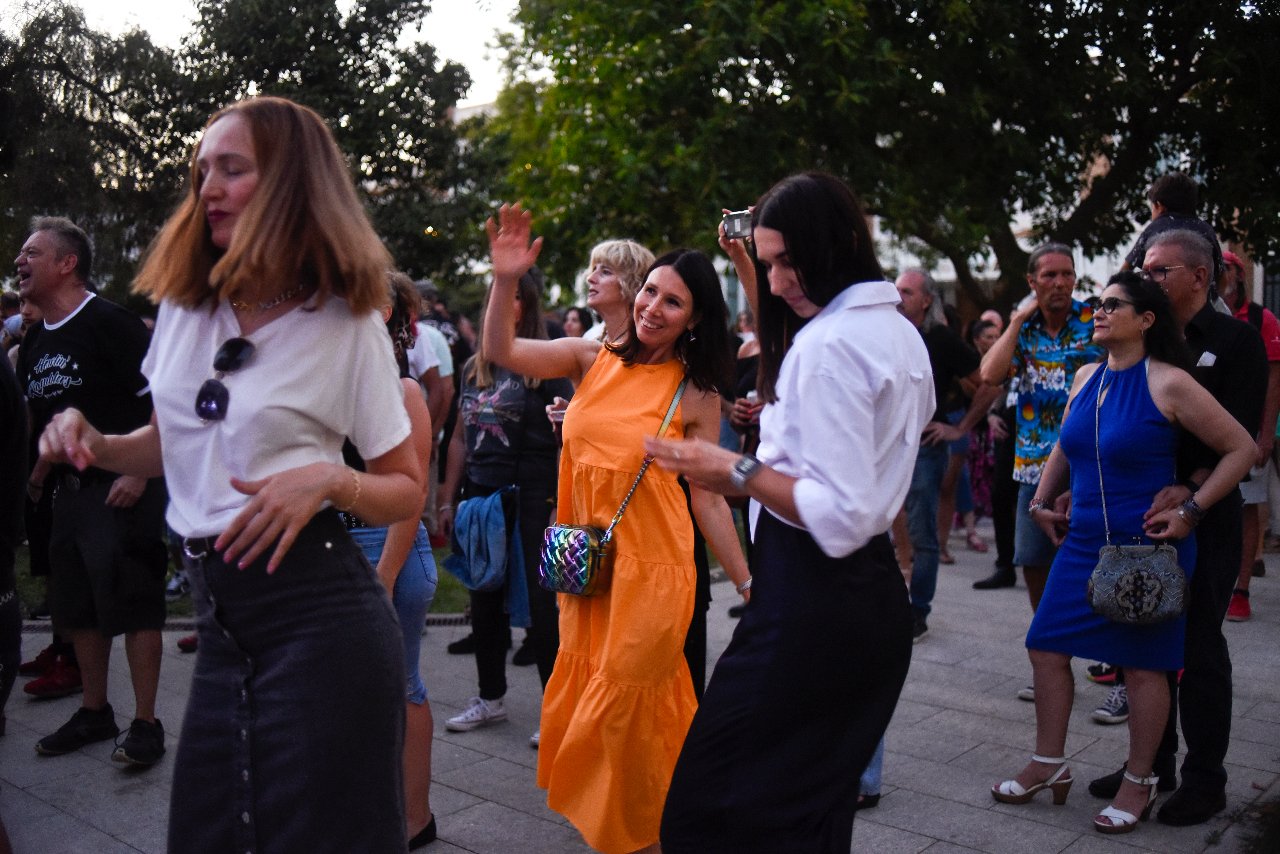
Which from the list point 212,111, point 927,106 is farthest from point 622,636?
point 212,111

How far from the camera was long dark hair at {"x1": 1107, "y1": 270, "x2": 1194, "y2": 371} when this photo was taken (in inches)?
167

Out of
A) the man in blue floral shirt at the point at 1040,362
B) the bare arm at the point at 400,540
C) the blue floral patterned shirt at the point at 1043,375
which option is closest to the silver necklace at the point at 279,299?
the bare arm at the point at 400,540

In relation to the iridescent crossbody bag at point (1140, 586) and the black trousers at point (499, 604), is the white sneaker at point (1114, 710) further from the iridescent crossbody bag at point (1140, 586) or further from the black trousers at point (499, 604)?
the black trousers at point (499, 604)

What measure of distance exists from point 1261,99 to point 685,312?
35.9ft

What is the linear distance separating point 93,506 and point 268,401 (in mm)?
3428

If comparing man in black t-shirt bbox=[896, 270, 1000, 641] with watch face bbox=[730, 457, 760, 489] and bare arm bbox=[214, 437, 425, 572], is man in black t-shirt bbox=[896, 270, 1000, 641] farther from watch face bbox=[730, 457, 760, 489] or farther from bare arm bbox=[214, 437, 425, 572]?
bare arm bbox=[214, 437, 425, 572]

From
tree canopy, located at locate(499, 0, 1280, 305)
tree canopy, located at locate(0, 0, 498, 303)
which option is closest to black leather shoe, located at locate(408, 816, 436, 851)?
tree canopy, located at locate(0, 0, 498, 303)

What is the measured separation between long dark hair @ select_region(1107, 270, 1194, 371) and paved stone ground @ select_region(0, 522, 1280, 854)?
5.41ft

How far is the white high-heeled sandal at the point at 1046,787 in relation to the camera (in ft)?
14.7

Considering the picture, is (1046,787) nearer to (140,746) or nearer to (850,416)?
(850,416)

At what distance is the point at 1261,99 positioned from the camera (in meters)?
12.5

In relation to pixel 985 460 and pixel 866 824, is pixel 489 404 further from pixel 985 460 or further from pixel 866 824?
pixel 985 460

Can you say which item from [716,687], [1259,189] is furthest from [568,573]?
[1259,189]

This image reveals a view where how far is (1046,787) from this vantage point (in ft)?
14.8
